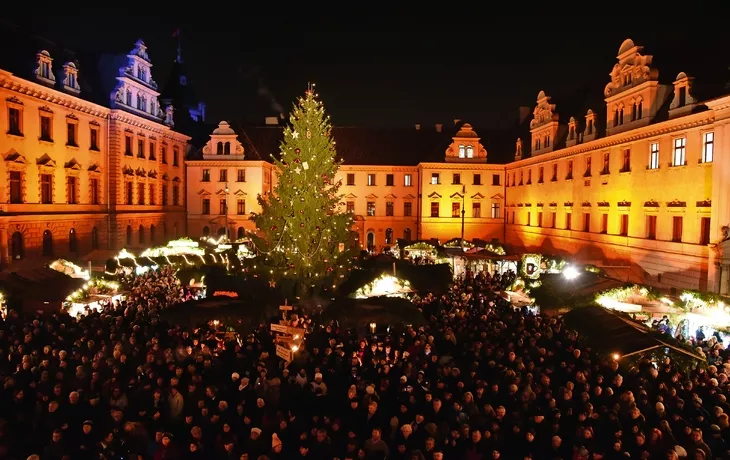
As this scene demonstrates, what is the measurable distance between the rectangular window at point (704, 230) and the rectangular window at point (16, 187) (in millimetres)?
34362

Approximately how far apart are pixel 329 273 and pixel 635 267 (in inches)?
695

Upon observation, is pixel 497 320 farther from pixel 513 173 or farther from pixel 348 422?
pixel 513 173

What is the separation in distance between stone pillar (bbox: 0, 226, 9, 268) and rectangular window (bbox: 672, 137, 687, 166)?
3387 cm

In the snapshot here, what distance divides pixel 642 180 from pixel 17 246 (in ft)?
112

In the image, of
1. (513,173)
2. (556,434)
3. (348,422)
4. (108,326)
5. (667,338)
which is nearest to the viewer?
(556,434)

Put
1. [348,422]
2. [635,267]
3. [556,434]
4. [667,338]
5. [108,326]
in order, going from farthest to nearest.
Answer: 1. [635,267]
2. [108,326]
3. [667,338]
4. [348,422]
5. [556,434]

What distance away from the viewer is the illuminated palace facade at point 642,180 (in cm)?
2495

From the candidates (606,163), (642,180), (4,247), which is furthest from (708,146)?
(4,247)

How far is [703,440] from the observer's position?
10617mm

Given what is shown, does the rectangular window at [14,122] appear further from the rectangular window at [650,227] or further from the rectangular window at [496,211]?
the rectangular window at [496,211]

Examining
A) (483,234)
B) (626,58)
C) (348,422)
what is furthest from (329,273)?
(483,234)

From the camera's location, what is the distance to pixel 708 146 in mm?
25281


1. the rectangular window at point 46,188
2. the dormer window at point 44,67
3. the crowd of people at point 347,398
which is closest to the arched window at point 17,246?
the rectangular window at point 46,188

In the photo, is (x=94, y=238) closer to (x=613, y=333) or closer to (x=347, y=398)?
(x=347, y=398)
